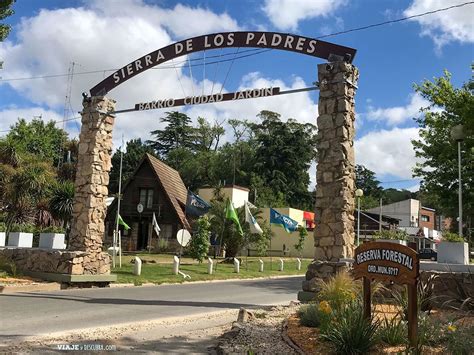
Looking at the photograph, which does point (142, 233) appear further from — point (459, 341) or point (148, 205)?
point (459, 341)

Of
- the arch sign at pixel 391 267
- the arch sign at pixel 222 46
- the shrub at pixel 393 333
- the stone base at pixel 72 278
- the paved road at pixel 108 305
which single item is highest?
the arch sign at pixel 222 46

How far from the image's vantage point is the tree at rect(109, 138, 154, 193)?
70500 millimetres

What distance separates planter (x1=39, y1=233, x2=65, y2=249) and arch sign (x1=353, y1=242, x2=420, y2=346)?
13.1 metres

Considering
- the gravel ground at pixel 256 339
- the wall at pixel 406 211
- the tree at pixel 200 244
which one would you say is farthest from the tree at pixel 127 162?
the gravel ground at pixel 256 339

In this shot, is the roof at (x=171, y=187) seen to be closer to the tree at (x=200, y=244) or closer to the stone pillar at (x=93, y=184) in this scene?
the tree at (x=200, y=244)

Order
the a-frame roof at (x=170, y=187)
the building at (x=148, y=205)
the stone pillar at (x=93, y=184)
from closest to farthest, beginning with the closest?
the stone pillar at (x=93, y=184) → the a-frame roof at (x=170, y=187) → the building at (x=148, y=205)

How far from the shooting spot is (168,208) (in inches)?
1725

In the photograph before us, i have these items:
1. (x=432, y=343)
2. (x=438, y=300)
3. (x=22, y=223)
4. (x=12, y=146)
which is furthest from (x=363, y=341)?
(x=12, y=146)

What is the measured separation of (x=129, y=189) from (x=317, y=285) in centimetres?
3646

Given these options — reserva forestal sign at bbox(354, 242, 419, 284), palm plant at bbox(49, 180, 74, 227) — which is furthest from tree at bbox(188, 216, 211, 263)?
reserva forestal sign at bbox(354, 242, 419, 284)

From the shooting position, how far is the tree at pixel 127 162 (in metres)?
70.5

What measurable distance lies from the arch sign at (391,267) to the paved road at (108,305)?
509 cm

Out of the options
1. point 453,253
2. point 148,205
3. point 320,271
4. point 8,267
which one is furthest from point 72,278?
point 148,205

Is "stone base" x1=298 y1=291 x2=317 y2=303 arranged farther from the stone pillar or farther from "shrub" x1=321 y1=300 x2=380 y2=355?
the stone pillar
